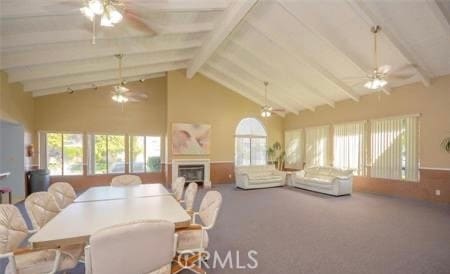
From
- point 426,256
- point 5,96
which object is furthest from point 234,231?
point 5,96

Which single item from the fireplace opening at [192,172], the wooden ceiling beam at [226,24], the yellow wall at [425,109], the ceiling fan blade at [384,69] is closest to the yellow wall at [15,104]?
the wooden ceiling beam at [226,24]

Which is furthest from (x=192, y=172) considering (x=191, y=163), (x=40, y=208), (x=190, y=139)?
(x=40, y=208)

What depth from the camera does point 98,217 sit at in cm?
221

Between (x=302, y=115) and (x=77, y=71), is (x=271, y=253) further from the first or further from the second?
(x=302, y=115)

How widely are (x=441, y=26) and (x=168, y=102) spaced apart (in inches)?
295

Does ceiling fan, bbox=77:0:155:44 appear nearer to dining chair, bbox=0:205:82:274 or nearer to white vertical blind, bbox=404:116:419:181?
dining chair, bbox=0:205:82:274

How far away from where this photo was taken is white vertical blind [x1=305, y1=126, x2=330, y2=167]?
8.76 metres

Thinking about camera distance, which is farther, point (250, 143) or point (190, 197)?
point (250, 143)

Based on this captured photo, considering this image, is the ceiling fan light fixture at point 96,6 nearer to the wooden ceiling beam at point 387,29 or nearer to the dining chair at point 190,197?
the dining chair at point 190,197

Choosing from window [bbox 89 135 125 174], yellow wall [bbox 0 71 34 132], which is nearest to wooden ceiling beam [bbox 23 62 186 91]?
yellow wall [bbox 0 71 34 132]

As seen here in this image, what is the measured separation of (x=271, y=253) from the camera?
3.16 m

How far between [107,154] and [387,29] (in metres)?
8.92

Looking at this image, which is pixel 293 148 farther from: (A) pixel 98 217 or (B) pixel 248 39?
(A) pixel 98 217

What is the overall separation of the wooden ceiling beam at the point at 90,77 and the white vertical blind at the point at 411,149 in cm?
718
